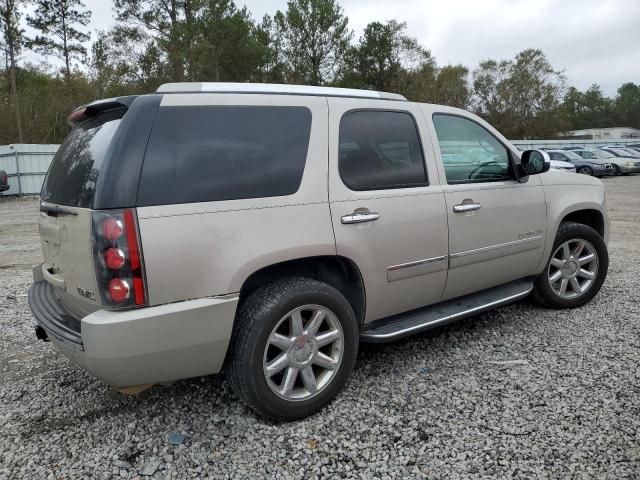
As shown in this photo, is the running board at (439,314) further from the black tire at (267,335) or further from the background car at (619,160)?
the background car at (619,160)

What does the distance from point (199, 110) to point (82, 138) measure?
2.73 feet

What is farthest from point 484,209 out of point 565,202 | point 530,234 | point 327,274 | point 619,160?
point 619,160

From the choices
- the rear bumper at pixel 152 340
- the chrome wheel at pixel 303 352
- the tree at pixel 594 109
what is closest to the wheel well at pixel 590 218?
the chrome wheel at pixel 303 352

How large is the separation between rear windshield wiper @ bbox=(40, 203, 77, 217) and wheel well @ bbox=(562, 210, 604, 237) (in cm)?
408

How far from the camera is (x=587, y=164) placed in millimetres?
25766

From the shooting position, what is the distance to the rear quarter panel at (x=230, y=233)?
95.8 inches

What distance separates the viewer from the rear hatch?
8.27 feet

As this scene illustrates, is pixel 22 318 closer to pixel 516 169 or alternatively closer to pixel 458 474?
pixel 458 474

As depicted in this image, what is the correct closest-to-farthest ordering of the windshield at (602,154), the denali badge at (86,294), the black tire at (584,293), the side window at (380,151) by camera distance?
the denali badge at (86,294), the side window at (380,151), the black tire at (584,293), the windshield at (602,154)

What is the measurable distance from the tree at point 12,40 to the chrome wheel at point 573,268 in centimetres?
2464

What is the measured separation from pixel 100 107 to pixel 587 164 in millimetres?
27318

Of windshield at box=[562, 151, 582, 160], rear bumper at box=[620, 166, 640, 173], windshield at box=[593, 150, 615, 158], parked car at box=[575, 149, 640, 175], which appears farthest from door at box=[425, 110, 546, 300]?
windshield at box=[593, 150, 615, 158]

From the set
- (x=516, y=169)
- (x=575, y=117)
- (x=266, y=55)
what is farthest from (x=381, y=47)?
(x=575, y=117)

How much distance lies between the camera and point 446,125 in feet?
12.3
